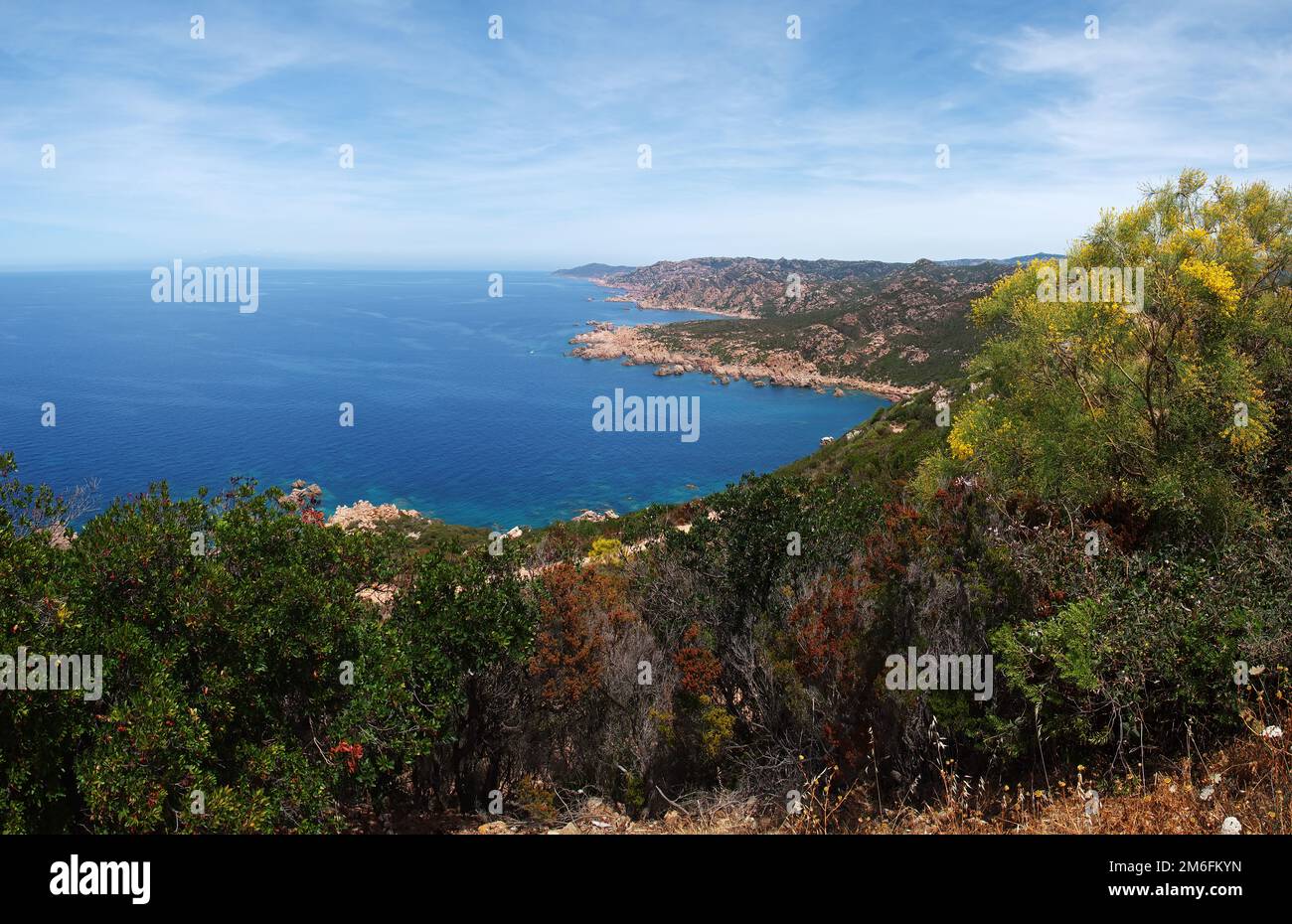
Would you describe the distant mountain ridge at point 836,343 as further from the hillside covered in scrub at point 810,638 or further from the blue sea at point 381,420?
the hillside covered in scrub at point 810,638

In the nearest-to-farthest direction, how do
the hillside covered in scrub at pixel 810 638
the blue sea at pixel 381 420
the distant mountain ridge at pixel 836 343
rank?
the hillside covered in scrub at pixel 810 638 < the blue sea at pixel 381 420 < the distant mountain ridge at pixel 836 343

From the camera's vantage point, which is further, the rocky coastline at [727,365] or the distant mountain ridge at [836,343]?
the rocky coastline at [727,365]

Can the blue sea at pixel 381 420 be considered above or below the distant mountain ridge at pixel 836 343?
below

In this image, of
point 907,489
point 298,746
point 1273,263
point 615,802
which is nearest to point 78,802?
point 298,746

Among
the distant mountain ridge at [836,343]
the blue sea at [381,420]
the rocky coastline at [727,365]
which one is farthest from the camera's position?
the rocky coastline at [727,365]

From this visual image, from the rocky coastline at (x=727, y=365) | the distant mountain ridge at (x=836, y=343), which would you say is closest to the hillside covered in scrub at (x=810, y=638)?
the distant mountain ridge at (x=836, y=343)

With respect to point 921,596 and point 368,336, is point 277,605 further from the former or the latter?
point 368,336

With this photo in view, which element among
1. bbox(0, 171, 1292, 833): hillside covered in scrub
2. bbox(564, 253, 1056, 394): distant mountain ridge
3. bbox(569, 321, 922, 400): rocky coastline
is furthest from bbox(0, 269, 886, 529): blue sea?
bbox(0, 171, 1292, 833): hillside covered in scrub
